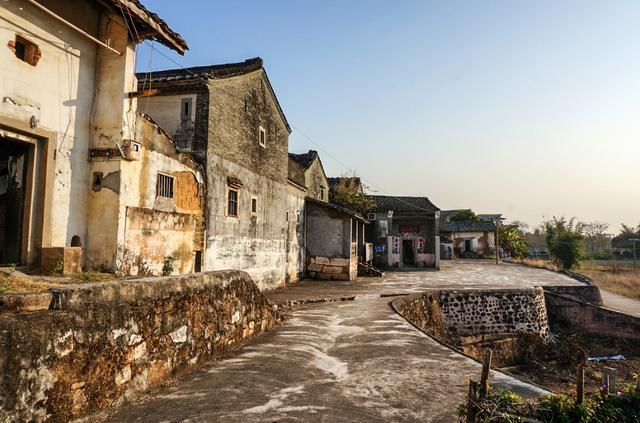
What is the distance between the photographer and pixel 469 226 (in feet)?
144

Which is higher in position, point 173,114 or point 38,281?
point 173,114

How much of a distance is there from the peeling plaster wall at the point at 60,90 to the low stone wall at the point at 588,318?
17837mm

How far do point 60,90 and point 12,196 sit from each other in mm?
A: 1836

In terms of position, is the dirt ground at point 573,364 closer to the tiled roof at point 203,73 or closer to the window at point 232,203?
the window at point 232,203

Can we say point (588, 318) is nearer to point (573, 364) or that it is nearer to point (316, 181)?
point (573, 364)

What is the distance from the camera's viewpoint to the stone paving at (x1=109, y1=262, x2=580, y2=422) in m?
4.41

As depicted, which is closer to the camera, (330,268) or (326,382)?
(326,382)

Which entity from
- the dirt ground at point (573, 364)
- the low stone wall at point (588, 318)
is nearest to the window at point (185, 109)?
the dirt ground at point (573, 364)

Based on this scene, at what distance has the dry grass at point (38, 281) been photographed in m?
4.76

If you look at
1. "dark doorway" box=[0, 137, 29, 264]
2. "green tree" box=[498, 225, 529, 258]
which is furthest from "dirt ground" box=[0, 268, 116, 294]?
"green tree" box=[498, 225, 529, 258]

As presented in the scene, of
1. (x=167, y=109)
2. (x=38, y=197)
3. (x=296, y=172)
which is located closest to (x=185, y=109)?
(x=167, y=109)

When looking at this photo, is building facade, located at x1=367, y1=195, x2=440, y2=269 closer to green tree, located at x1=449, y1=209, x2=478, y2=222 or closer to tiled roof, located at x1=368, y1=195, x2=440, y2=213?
tiled roof, located at x1=368, y1=195, x2=440, y2=213

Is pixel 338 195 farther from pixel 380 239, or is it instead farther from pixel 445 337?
pixel 445 337

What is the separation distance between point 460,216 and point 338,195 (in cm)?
2508
